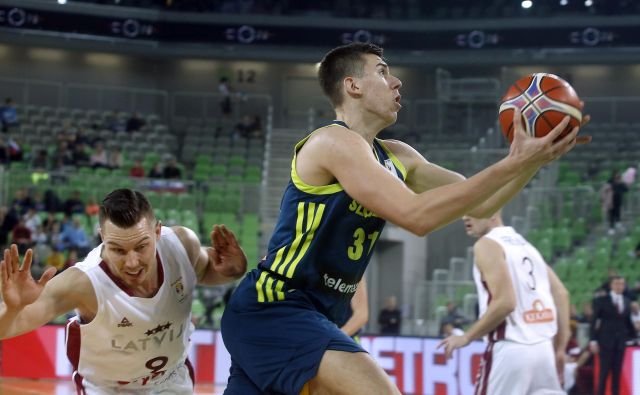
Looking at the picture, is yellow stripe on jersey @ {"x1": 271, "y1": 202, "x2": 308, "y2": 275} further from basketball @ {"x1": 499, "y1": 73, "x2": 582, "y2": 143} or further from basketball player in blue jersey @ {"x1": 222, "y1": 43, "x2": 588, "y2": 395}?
basketball @ {"x1": 499, "y1": 73, "x2": 582, "y2": 143}

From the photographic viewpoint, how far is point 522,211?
1639cm

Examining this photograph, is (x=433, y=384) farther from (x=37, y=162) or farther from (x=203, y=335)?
(x=37, y=162)

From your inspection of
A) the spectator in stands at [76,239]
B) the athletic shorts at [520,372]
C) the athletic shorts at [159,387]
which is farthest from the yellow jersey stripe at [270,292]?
the spectator in stands at [76,239]

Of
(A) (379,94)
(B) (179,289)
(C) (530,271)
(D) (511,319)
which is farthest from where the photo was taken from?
(C) (530,271)

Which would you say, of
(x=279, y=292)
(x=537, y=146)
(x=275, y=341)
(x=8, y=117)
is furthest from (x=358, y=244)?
(x=8, y=117)

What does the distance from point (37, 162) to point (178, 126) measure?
6.73 meters

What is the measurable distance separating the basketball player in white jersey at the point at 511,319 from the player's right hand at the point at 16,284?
→ 3343 millimetres

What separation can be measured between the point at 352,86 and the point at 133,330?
149 cm

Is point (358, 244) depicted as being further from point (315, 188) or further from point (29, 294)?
point (29, 294)

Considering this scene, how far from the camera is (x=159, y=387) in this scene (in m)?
5.03

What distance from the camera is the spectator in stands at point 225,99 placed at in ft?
90.6

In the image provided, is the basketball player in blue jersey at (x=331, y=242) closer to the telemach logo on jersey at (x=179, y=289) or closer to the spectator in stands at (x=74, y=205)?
the telemach logo on jersey at (x=179, y=289)

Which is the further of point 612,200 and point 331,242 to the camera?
point 612,200

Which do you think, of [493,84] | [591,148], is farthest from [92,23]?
[591,148]
